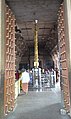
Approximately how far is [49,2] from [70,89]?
2.24 m

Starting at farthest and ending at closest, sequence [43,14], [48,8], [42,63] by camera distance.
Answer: [42,63] → [43,14] → [48,8]

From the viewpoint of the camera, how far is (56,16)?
6719mm

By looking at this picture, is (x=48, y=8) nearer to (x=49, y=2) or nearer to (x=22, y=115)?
(x=49, y=2)

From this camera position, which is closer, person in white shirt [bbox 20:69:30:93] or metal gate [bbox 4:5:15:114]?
metal gate [bbox 4:5:15:114]

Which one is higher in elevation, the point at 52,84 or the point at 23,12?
the point at 23,12

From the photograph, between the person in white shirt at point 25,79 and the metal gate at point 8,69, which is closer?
the metal gate at point 8,69

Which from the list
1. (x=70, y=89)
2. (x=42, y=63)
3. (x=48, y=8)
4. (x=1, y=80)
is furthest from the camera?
(x=42, y=63)

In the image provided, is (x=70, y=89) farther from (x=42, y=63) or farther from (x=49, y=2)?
(x=42, y=63)

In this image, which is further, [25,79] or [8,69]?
[25,79]

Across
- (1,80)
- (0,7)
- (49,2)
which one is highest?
(49,2)

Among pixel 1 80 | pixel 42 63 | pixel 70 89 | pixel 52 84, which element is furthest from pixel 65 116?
pixel 42 63

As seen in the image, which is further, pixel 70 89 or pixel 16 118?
pixel 16 118

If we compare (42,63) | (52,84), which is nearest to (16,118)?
(52,84)

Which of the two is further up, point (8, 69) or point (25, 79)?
point (8, 69)
